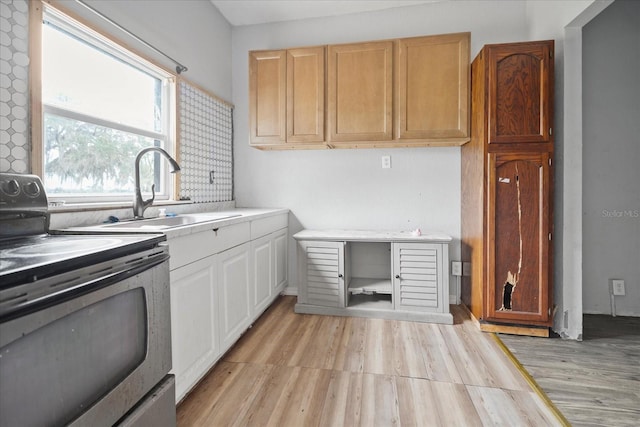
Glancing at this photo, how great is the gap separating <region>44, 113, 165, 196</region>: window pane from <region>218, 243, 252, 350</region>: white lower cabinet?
0.82 metres

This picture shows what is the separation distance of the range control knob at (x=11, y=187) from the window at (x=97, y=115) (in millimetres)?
344

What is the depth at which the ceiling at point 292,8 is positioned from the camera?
2838 millimetres

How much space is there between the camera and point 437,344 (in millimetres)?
2182

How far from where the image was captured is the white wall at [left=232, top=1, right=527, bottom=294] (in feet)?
9.34

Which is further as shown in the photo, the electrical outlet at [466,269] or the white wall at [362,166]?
the white wall at [362,166]

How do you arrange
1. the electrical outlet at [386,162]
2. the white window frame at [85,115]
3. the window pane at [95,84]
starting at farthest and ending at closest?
the electrical outlet at [386,162] < the window pane at [95,84] < the white window frame at [85,115]

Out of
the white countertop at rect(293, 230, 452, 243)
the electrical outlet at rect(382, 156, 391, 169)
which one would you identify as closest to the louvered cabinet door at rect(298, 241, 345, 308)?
the white countertop at rect(293, 230, 452, 243)

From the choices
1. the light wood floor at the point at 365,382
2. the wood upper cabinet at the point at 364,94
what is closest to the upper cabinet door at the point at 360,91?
the wood upper cabinet at the point at 364,94

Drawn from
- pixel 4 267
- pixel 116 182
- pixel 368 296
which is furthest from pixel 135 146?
pixel 368 296

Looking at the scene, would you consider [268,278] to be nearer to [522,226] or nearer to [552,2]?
[522,226]

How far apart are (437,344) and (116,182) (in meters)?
2.37

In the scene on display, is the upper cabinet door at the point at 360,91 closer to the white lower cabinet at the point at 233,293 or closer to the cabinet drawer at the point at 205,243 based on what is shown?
the cabinet drawer at the point at 205,243

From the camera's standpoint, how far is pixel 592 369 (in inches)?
72.9

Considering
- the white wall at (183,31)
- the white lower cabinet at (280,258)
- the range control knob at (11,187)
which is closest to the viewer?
the range control knob at (11,187)
